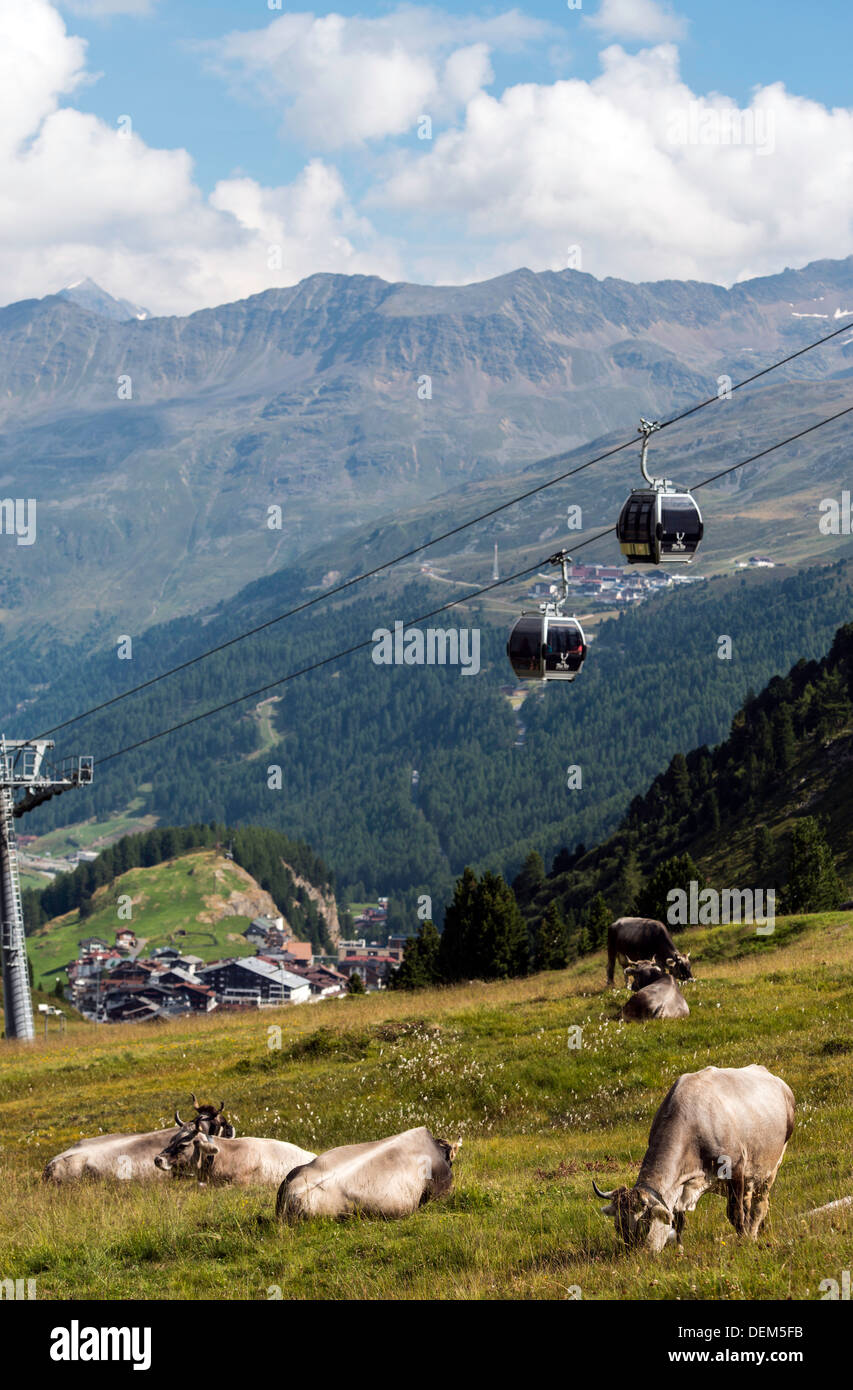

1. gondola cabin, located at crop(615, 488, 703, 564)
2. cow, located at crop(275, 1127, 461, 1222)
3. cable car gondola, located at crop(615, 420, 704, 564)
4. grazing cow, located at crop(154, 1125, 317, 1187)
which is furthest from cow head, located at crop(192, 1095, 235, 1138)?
gondola cabin, located at crop(615, 488, 703, 564)

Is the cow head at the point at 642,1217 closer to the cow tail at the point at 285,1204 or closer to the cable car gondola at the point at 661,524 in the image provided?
the cow tail at the point at 285,1204

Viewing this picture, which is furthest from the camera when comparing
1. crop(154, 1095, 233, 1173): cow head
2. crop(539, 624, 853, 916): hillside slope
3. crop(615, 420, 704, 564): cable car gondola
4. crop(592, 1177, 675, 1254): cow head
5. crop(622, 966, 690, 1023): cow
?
crop(539, 624, 853, 916): hillside slope

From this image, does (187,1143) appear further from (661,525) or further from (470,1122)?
(661,525)

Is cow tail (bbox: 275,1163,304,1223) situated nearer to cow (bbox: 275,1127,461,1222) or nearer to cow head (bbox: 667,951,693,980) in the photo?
cow (bbox: 275,1127,461,1222)

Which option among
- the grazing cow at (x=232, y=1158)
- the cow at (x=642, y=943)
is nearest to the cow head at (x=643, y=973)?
the cow at (x=642, y=943)

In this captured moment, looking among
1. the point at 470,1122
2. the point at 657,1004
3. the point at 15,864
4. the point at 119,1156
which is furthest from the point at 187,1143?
the point at 15,864
